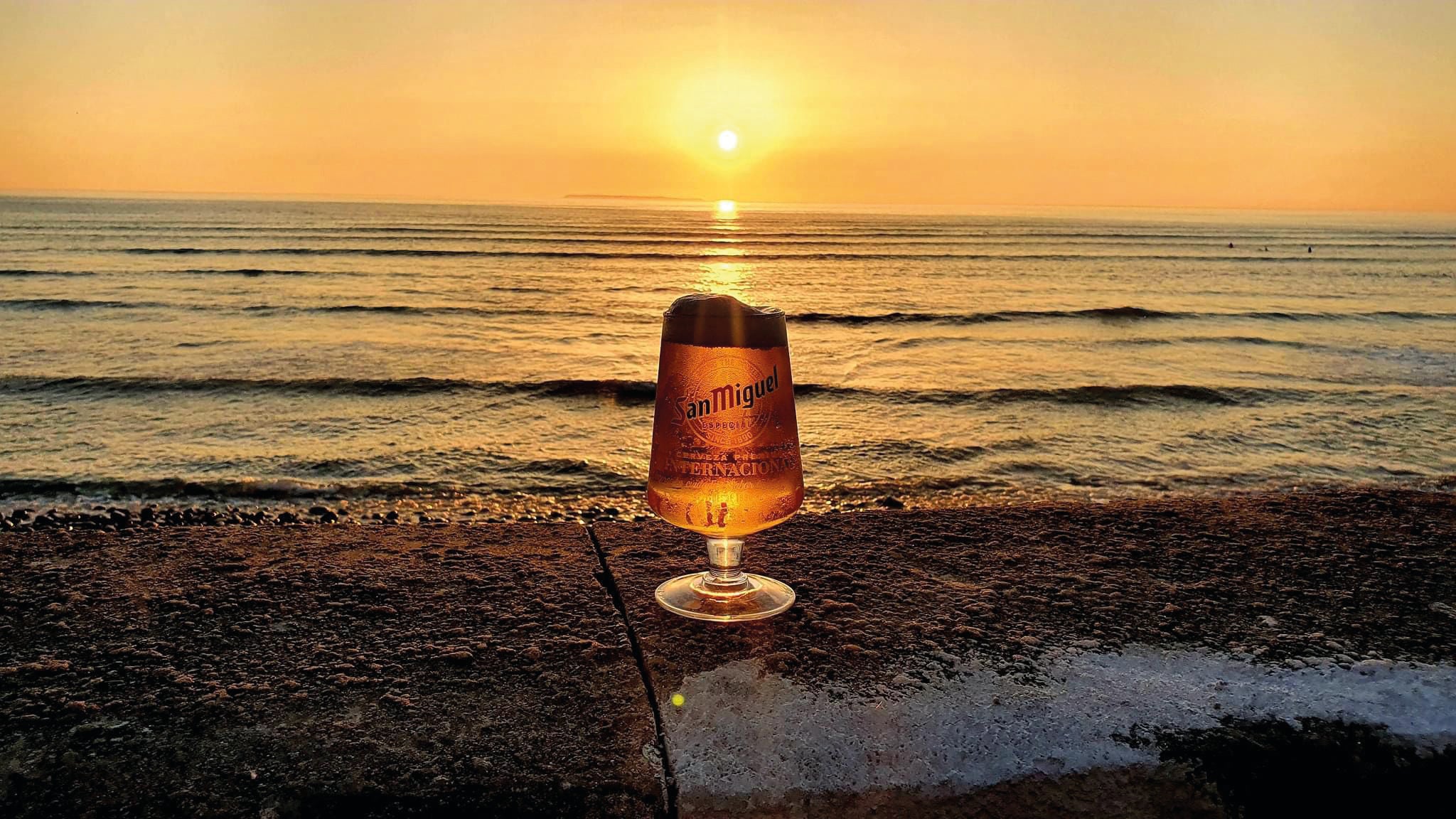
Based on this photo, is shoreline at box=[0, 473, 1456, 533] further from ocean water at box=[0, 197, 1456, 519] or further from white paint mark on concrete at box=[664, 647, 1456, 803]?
white paint mark on concrete at box=[664, 647, 1456, 803]

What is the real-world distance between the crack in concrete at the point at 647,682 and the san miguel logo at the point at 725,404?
471 mm

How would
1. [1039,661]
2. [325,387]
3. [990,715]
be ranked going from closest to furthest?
[990,715] < [1039,661] < [325,387]

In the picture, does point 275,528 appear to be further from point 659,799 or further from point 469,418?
point 469,418

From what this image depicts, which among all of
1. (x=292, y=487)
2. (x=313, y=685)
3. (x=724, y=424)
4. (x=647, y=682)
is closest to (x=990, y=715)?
(x=647, y=682)

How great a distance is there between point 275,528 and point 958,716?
7.28 feet

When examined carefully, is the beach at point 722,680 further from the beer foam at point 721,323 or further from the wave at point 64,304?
the wave at point 64,304

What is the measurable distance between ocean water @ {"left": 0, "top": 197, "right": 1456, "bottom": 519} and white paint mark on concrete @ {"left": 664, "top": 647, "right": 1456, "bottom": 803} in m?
3.10

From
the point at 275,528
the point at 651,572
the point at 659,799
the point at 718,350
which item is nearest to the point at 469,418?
the point at 275,528

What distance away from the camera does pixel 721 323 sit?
2008 millimetres

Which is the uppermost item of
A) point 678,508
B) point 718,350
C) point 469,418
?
point 718,350

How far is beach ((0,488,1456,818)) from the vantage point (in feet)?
5.11

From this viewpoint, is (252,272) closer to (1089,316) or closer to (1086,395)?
(1089,316)

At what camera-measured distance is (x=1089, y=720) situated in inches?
67.5

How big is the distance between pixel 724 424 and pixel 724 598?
441mm
